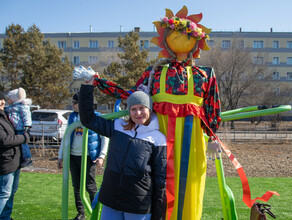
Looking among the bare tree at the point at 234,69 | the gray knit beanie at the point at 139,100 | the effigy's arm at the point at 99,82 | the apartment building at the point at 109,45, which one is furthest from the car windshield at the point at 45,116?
the apartment building at the point at 109,45

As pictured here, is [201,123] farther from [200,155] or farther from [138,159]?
[138,159]

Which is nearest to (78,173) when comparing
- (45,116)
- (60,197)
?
(60,197)

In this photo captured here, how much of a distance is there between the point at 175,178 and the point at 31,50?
1863cm

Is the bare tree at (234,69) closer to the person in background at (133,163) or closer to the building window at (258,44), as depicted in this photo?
the building window at (258,44)

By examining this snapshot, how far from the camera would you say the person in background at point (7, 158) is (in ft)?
9.34

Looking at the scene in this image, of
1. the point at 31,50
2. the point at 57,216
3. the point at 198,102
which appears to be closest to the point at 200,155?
the point at 198,102

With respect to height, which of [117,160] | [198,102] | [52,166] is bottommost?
[52,166]

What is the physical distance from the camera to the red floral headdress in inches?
88.5

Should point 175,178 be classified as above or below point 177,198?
above

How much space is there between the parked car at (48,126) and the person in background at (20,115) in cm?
600

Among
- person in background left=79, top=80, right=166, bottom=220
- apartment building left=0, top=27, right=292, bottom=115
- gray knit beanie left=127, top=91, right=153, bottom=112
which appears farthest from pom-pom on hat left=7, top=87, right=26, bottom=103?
apartment building left=0, top=27, right=292, bottom=115

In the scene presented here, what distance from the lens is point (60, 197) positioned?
15.3 feet

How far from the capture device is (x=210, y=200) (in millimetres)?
4441

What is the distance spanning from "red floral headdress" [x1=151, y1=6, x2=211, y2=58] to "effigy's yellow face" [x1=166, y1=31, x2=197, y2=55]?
34 millimetres
